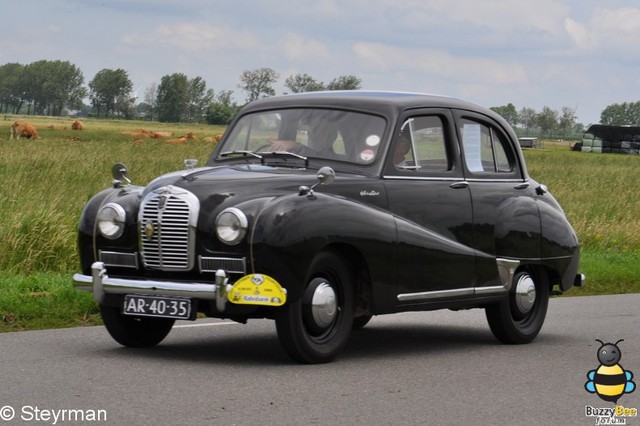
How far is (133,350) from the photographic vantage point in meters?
9.34

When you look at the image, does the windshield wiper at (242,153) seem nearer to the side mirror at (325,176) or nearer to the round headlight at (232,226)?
the side mirror at (325,176)

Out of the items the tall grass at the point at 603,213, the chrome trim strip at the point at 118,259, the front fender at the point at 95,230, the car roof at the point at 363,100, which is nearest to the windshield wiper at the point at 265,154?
the car roof at the point at 363,100

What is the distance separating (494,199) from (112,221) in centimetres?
337

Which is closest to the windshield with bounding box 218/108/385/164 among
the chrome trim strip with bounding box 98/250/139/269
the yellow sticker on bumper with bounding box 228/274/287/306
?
the chrome trim strip with bounding box 98/250/139/269

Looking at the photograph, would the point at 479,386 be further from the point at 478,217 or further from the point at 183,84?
the point at 183,84

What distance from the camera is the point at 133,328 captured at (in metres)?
9.48

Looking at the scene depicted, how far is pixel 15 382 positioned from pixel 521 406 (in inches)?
121

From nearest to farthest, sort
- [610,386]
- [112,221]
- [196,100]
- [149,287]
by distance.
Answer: [610,386] < [149,287] < [112,221] < [196,100]

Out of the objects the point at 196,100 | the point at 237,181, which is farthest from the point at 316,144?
the point at 196,100

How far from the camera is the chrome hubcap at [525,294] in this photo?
1074 cm

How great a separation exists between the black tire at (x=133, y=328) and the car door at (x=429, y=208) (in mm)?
1884

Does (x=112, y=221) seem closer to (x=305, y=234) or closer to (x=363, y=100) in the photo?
(x=305, y=234)

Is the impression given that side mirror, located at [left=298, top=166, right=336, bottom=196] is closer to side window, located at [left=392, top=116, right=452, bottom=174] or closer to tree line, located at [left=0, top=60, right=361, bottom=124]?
side window, located at [left=392, top=116, right=452, bottom=174]

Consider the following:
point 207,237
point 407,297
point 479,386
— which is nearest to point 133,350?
point 207,237
